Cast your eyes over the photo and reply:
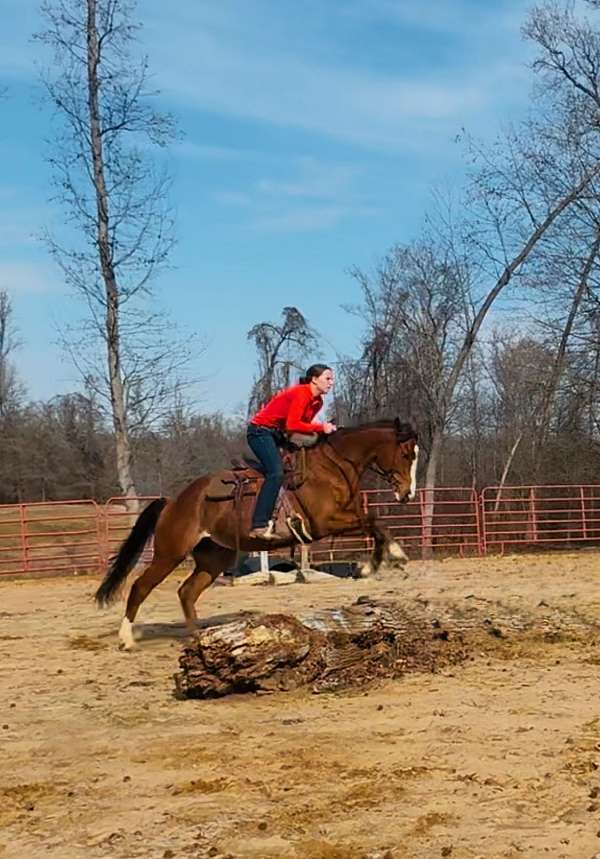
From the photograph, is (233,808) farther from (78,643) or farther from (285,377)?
(285,377)

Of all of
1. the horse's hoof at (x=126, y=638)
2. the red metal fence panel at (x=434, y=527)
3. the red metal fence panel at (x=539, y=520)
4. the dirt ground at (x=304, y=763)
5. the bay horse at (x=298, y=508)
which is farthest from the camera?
the red metal fence panel at (x=539, y=520)

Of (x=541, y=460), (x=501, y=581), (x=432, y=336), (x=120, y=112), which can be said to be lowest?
(x=501, y=581)

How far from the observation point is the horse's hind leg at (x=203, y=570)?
955cm

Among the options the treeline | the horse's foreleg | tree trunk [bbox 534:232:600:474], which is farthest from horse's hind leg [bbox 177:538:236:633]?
the treeline

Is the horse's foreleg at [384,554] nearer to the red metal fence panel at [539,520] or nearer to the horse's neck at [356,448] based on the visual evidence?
the horse's neck at [356,448]

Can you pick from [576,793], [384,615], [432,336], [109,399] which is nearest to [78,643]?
[384,615]

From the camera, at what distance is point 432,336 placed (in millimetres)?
28703

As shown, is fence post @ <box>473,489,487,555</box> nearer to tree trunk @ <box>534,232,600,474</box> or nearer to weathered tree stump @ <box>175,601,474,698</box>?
tree trunk @ <box>534,232,600,474</box>

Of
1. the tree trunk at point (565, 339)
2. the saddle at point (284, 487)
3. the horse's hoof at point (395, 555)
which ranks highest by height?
the tree trunk at point (565, 339)

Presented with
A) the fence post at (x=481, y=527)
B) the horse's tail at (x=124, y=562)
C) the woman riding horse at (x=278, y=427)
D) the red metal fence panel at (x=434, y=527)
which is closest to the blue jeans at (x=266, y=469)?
the woman riding horse at (x=278, y=427)

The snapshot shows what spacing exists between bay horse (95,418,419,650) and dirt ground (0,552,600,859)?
84cm

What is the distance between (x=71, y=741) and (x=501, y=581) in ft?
32.0

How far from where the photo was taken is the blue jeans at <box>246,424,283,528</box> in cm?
862

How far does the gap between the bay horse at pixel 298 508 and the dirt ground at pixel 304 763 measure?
2.75 feet
